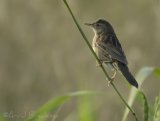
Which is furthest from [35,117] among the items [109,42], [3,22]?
[3,22]

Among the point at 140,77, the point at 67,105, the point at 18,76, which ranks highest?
the point at 140,77

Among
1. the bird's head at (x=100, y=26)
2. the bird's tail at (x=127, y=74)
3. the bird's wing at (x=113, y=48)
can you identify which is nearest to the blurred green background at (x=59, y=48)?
the bird's head at (x=100, y=26)

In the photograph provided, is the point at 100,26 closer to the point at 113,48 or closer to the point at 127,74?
the point at 113,48

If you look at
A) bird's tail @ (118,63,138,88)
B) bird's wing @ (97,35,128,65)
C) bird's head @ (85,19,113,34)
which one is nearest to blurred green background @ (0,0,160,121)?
bird's head @ (85,19,113,34)

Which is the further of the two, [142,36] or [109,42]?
[142,36]

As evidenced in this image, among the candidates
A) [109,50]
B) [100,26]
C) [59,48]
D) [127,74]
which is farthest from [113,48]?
[59,48]

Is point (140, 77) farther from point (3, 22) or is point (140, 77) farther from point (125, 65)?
point (3, 22)

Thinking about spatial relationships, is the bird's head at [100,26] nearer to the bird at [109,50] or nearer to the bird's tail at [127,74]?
the bird at [109,50]
